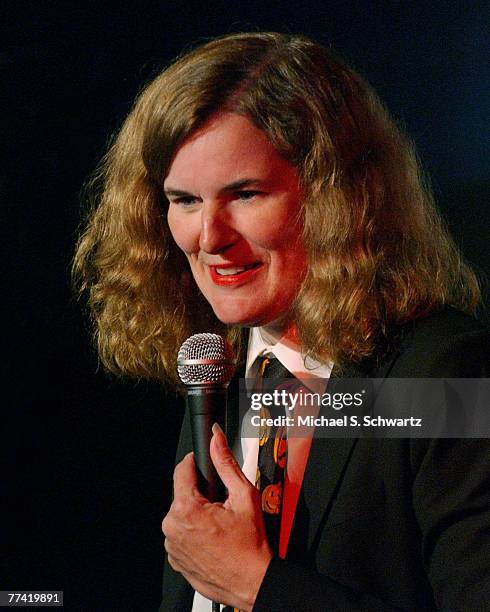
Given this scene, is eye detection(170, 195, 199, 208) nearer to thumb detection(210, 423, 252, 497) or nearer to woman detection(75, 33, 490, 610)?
woman detection(75, 33, 490, 610)

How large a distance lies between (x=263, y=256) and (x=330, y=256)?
127mm

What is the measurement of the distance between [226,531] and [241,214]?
585 millimetres

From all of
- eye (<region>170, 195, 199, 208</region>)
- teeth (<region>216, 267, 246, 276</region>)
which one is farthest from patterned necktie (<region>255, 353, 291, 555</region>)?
eye (<region>170, 195, 199, 208</region>)

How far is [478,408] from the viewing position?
4.32 feet

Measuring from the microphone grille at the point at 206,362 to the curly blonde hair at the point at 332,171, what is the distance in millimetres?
245

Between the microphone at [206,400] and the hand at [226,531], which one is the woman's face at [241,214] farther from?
the hand at [226,531]

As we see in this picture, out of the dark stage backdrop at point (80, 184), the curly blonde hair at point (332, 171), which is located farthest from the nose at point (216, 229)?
the dark stage backdrop at point (80, 184)

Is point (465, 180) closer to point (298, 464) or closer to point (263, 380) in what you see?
point (263, 380)

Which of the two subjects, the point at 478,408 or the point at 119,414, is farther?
the point at 119,414

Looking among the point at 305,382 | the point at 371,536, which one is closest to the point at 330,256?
the point at 305,382

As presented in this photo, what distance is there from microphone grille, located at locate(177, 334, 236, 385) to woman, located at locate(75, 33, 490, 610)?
0.09 meters

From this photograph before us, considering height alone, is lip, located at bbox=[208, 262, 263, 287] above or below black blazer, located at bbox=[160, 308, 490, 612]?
above

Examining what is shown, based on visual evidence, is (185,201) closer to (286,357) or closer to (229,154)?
(229,154)

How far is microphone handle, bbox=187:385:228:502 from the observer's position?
1308 millimetres
